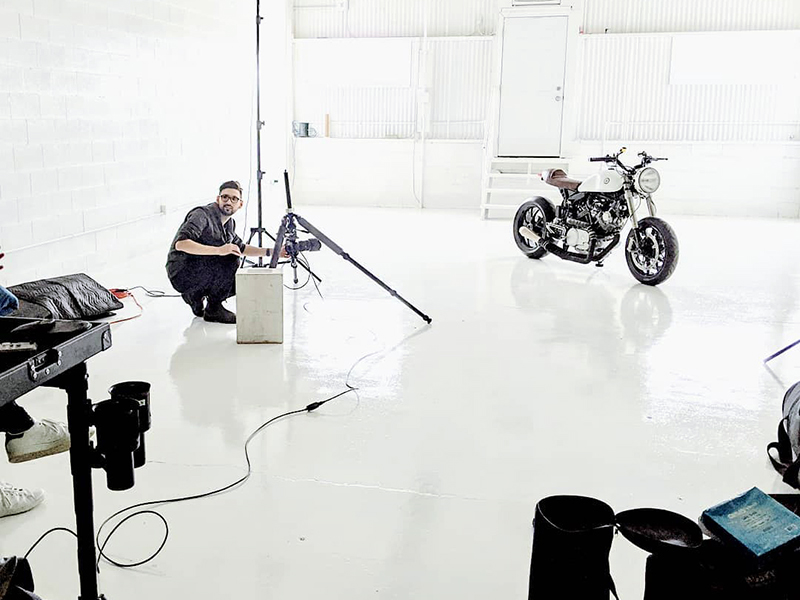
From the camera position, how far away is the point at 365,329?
4.51 meters

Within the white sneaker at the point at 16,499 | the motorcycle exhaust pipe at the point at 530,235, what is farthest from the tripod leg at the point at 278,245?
the motorcycle exhaust pipe at the point at 530,235

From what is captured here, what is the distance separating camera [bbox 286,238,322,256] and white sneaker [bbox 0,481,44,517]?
2165 millimetres

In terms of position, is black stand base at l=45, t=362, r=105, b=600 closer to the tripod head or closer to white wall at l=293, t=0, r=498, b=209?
the tripod head

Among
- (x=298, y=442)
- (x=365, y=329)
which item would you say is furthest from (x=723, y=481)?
(x=365, y=329)

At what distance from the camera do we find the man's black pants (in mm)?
4504

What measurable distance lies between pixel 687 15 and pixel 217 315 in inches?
329

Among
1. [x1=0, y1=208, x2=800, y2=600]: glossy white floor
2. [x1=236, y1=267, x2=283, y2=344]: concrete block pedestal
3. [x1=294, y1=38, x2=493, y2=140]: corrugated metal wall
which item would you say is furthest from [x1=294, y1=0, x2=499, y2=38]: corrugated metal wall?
[x1=236, y1=267, x2=283, y2=344]: concrete block pedestal

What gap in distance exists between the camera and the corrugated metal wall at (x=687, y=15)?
9938 millimetres

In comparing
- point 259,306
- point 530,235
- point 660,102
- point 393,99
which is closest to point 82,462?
point 259,306

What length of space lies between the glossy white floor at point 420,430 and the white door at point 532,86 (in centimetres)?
456

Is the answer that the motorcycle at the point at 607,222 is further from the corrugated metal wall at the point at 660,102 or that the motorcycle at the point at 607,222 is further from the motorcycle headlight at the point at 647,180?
the corrugated metal wall at the point at 660,102

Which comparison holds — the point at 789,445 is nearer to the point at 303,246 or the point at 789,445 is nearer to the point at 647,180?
the point at 303,246

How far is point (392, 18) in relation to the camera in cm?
1085

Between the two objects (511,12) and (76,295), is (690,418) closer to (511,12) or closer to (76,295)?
(76,295)
